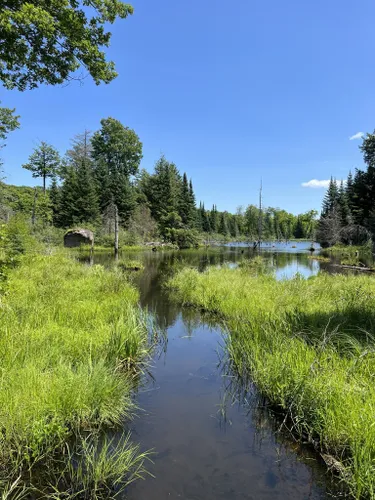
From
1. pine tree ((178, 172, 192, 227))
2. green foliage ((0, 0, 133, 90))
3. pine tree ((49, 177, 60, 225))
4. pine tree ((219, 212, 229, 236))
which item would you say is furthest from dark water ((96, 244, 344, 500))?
pine tree ((219, 212, 229, 236))

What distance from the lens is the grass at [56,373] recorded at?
3.11 meters

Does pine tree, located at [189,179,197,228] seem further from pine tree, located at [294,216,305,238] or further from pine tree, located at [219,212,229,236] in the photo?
pine tree, located at [294,216,305,238]

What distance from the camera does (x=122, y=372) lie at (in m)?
5.41

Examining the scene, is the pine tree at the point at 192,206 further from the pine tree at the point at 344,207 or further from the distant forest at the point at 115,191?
the pine tree at the point at 344,207

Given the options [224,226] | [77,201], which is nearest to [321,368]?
[77,201]

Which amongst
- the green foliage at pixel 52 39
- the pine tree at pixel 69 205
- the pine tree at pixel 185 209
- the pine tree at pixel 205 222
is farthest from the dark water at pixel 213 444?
the pine tree at pixel 205 222

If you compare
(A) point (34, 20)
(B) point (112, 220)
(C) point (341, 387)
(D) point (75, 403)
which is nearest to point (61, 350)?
(D) point (75, 403)

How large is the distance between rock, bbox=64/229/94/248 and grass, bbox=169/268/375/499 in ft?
101

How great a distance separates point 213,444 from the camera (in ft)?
12.3

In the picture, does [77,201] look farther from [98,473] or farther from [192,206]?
[98,473]

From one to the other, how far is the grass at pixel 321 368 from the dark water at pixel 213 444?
0.97ft

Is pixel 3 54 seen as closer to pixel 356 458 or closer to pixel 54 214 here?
pixel 356 458

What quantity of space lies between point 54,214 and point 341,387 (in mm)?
46442

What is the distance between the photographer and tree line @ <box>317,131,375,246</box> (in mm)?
40062
